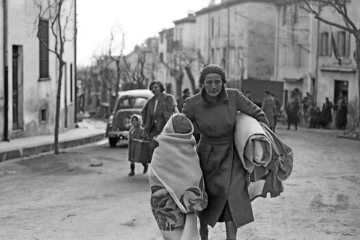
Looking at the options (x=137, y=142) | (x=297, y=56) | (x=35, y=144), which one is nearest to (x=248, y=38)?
(x=297, y=56)

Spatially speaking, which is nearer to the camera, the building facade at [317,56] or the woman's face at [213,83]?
the woman's face at [213,83]

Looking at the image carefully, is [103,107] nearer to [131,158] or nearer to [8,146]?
[8,146]

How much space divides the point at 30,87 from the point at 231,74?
1509 inches

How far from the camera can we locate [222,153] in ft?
20.0

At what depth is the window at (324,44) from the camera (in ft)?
127

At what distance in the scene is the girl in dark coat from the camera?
6.05 metres

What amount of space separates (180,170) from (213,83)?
32.6 inches

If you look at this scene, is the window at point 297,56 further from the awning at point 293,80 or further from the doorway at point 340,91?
the doorway at point 340,91

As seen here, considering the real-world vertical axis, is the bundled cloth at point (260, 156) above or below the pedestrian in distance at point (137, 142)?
above

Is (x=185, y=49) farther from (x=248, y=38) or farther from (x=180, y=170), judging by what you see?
(x=180, y=170)

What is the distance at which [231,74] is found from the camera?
5862 cm

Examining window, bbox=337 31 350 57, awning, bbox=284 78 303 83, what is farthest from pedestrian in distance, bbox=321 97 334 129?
awning, bbox=284 78 303 83

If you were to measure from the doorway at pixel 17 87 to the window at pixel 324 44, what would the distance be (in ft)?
73.0

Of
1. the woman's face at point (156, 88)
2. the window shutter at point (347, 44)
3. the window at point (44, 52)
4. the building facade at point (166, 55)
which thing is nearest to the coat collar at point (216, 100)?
the woman's face at point (156, 88)
